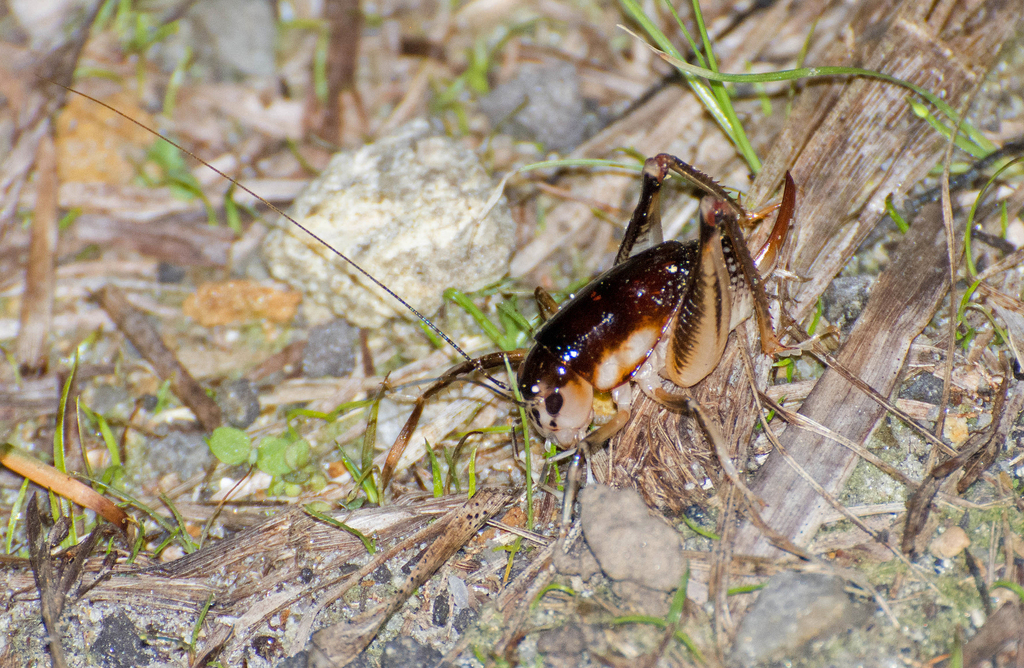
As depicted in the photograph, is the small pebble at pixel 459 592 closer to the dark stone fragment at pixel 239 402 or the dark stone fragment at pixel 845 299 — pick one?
the dark stone fragment at pixel 239 402

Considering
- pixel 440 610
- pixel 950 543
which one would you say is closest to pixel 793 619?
pixel 950 543

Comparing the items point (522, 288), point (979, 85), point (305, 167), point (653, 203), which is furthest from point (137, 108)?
point (979, 85)

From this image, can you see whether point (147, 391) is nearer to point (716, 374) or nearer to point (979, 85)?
point (716, 374)

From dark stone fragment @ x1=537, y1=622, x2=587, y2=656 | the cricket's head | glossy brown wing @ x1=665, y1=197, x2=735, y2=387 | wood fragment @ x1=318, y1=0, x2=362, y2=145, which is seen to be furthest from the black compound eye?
wood fragment @ x1=318, y1=0, x2=362, y2=145

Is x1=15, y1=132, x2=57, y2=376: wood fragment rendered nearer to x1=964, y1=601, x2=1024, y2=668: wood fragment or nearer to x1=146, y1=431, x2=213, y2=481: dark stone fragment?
x1=146, y1=431, x2=213, y2=481: dark stone fragment

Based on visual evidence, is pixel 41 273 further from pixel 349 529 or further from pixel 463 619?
pixel 463 619

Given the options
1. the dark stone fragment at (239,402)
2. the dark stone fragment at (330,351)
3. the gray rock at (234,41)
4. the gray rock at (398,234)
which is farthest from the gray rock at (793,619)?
the gray rock at (234,41)
